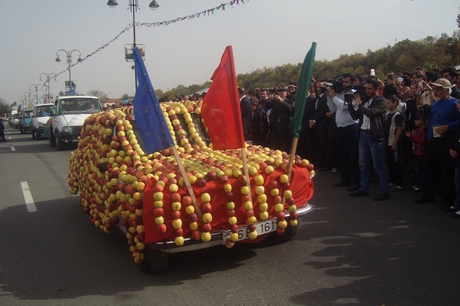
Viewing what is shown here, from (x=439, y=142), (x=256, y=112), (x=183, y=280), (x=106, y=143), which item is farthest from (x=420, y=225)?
(x=256, y=112)

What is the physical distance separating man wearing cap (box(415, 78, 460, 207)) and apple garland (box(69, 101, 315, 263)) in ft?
7.94

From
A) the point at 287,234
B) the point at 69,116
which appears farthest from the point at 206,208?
the point at 69,116

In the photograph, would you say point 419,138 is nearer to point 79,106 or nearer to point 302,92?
point 302,92

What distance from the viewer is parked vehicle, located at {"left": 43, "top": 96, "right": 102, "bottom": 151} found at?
18188 millimetres

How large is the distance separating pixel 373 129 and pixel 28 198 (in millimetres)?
6968

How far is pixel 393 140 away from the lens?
319 inches

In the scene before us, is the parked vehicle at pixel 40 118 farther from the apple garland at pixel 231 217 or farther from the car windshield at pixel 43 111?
the apple garland at pixel 231 217

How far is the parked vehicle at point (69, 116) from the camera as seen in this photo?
1819 cm

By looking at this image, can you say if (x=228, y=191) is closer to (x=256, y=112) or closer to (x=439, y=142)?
(x=439, y=142)

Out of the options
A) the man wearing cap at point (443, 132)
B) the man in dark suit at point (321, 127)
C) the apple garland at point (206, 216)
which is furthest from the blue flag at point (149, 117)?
the man in dark suit at point (321, 127)

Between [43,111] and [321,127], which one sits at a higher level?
[43,111]

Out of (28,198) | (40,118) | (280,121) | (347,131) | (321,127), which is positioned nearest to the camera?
(347,131)

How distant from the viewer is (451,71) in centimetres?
826

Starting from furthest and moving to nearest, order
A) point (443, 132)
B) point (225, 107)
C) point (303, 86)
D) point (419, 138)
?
1. point (419, 138)
2. point (443, 132)
3. point (303, 86)
4. point (225, 107)
